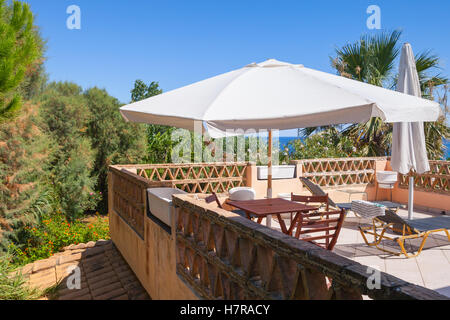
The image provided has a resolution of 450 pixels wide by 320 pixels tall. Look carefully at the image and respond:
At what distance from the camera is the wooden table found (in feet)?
12.1

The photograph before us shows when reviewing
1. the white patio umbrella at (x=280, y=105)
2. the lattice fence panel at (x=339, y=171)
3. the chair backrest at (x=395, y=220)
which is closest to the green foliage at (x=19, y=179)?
the white patio umbrella at (x=280, y=105)

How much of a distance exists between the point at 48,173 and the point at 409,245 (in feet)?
33.1

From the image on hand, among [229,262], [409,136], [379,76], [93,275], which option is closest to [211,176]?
[93,275]

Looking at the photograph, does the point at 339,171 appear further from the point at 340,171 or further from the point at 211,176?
the point at 211,176

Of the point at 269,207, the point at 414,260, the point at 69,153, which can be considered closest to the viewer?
the point at 269,207

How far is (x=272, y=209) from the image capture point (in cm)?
385

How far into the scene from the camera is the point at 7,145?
880 centimetres

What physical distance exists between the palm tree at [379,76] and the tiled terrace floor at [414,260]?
255 inches

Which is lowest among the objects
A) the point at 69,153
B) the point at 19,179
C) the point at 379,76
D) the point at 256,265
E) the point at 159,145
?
the point at 19,179

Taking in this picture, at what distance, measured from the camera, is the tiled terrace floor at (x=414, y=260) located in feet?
11.8

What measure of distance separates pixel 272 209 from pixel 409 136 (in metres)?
3.28

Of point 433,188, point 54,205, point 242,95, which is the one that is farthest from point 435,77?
point 54,205

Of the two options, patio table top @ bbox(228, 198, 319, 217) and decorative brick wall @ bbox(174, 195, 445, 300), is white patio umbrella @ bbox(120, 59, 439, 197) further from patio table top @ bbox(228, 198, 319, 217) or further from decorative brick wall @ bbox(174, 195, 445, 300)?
patio table top @ bbox(228, 198, 319, 217)
